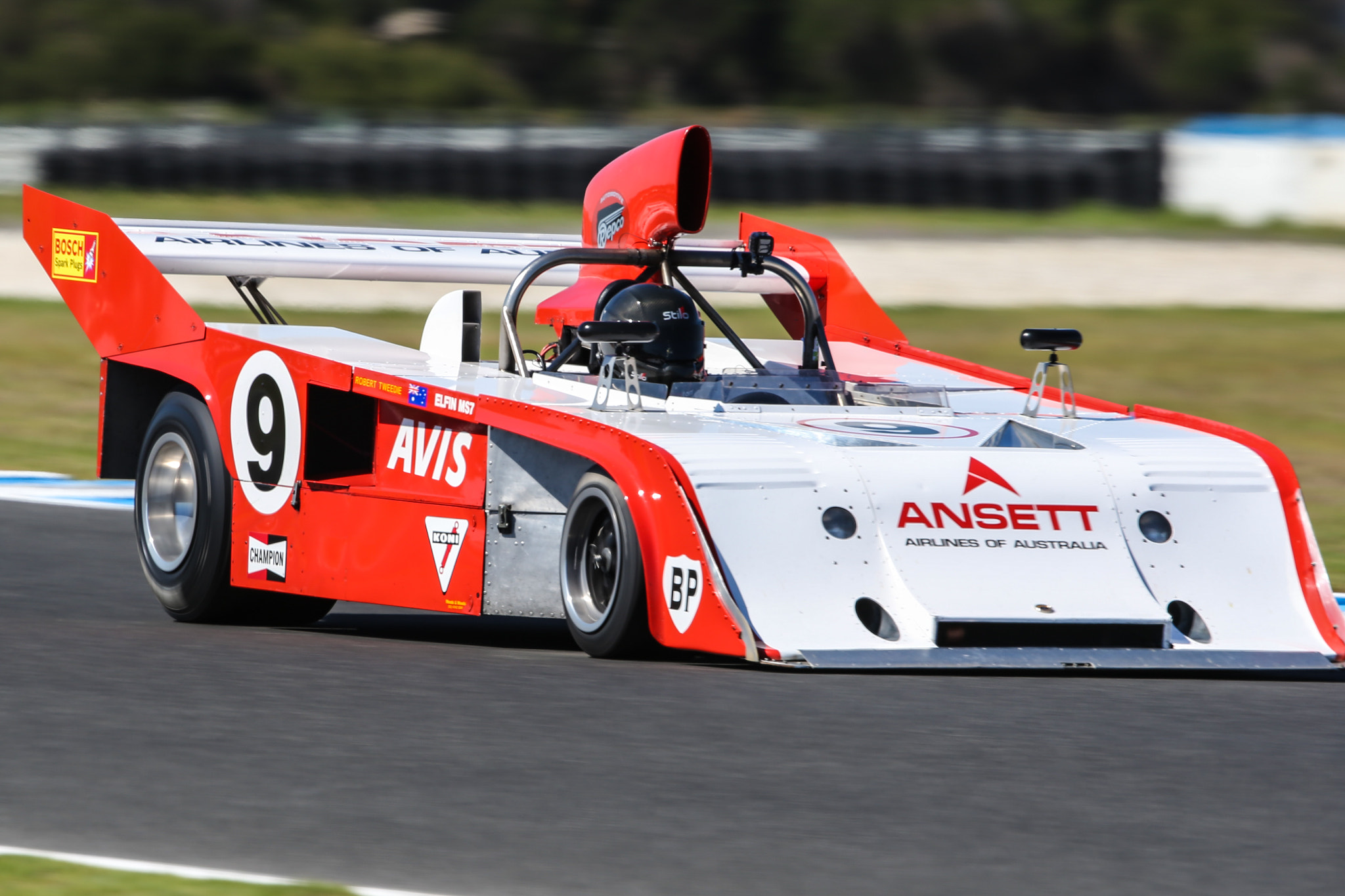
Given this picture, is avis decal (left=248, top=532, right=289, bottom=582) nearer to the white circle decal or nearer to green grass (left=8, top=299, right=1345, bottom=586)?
the white circle decal

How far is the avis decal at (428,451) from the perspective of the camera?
6.48 metres

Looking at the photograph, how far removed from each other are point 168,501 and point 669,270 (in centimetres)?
196

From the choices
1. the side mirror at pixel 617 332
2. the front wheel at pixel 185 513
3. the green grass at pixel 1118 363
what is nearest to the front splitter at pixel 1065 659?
the side mirror at pixel 617 332

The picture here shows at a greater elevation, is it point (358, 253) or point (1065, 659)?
point (358, 253)

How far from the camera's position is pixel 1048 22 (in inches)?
2559

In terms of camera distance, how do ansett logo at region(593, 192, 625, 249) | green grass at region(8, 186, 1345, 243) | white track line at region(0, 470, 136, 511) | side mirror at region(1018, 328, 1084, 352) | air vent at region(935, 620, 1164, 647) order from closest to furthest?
1. air vent at region(935, 620, 1164, 647)
2. side mirror at region(1018, 328, 1084, 352)
3. ansett logo at region(593, 192, 625, 249)
4. white track line at region(0, 470, 136, 511)
5. green grass at region(8, 186, 1345, 243)

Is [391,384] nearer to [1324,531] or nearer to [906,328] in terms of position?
[1324,531]

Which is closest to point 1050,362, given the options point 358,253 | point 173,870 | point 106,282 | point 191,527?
point 358,253

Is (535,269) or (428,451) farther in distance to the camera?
(535,269)

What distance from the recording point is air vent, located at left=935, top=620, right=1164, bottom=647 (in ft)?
19.0

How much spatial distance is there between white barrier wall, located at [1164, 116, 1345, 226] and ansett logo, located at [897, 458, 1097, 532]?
2699 cm

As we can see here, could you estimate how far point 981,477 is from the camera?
19.9ft

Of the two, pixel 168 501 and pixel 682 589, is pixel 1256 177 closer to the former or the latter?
pixel 168 501

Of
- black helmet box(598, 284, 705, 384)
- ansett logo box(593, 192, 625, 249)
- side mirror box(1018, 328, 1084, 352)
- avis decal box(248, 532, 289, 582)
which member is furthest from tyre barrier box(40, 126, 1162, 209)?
side mirror box(1018, 328, 1084, 352)
